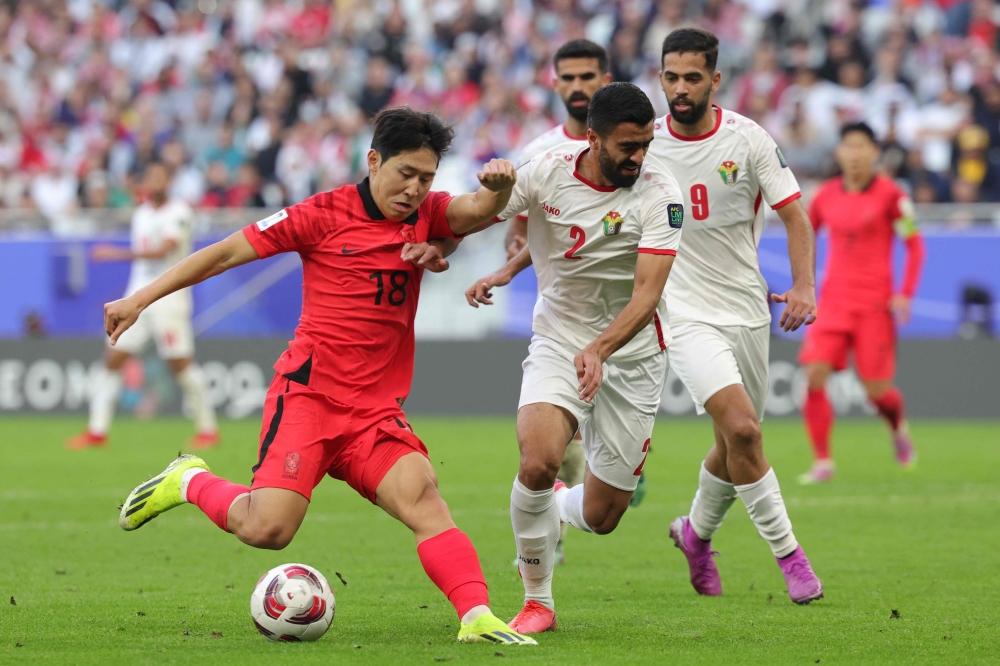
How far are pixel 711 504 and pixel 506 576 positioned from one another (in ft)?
3.91

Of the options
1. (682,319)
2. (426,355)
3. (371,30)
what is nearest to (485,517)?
(682,319)

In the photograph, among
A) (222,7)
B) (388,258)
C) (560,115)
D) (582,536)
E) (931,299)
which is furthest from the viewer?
(222,7)

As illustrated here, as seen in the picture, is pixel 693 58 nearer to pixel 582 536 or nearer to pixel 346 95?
pixel 582 536

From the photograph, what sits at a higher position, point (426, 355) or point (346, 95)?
point (346, 95)

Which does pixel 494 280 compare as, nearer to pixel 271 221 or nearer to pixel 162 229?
pixel 271 221

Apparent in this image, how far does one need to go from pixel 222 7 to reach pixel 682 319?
1904cm

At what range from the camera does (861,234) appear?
12109mm

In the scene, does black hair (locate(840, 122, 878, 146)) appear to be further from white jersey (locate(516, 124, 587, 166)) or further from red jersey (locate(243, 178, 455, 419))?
red jersey (locate(243, 178, 455, 419))

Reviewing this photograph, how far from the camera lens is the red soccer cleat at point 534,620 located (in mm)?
5586

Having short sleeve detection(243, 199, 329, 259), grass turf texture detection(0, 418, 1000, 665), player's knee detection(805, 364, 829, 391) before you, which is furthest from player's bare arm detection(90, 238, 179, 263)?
short sleeve detection(243, 199, 329, 259)

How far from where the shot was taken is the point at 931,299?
54.2 feet

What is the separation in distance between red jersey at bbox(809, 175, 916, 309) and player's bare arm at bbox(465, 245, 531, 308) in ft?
20.0

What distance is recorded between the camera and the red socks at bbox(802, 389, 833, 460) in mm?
11609

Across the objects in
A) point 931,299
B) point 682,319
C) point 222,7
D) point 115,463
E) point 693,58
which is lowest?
point 115,463
